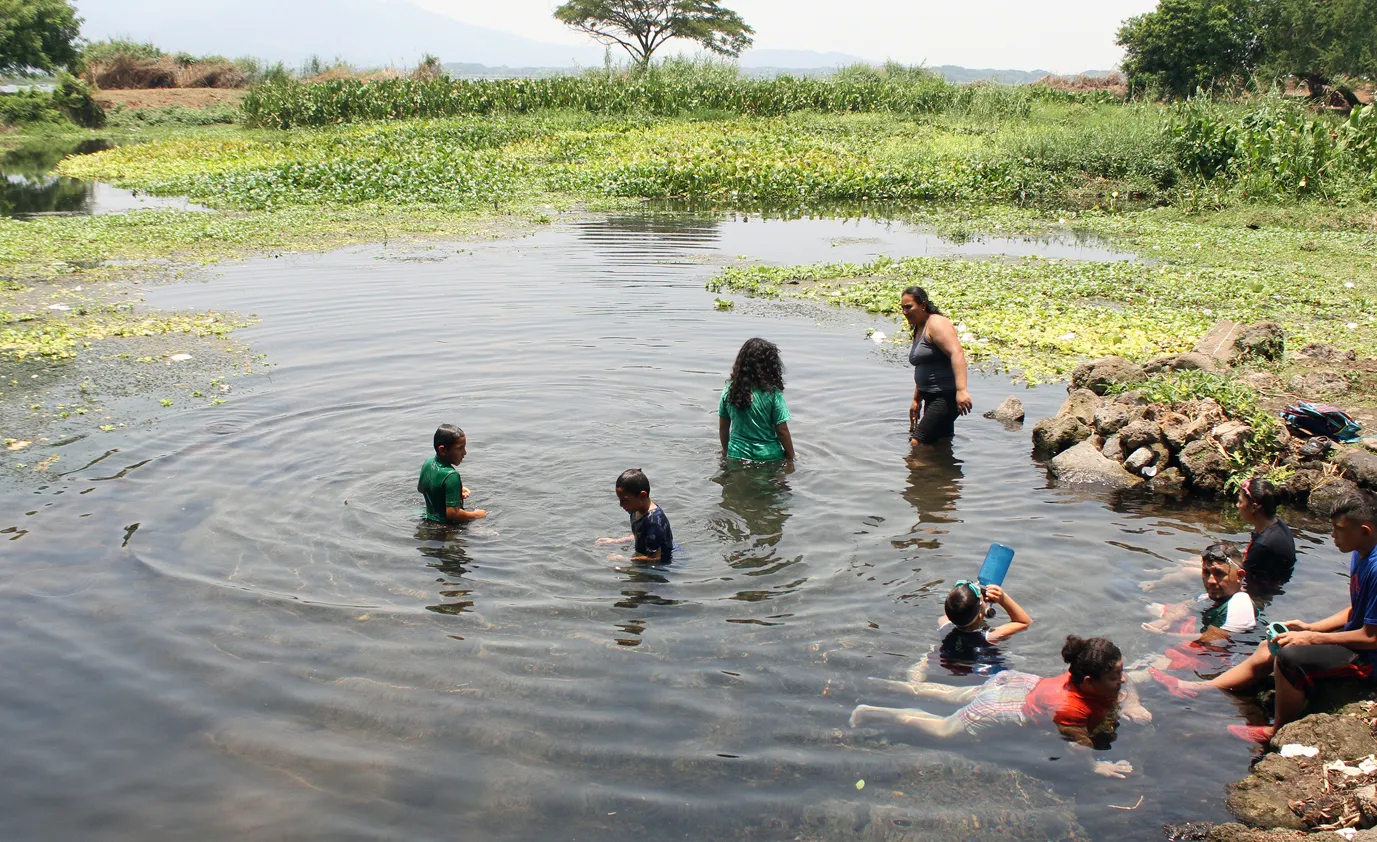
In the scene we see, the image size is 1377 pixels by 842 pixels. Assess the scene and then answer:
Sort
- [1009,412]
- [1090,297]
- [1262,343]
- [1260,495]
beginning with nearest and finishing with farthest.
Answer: [1260,495], [1009,412], [1262,343], [1090,297]

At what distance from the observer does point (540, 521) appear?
7898mm

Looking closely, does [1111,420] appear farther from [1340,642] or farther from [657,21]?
[657,21]

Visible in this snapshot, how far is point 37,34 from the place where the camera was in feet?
181

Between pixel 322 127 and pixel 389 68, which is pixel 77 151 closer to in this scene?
pixel 322 127

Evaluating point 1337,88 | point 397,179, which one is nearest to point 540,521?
point 397,179

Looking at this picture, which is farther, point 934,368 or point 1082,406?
point 1082,406

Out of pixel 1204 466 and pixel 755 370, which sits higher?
pixel 755 370

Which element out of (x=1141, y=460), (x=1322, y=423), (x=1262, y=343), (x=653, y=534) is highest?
(x=1262, y=343)

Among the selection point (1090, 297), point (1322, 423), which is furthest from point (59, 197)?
point (1322, 423)

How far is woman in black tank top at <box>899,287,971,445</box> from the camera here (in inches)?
353

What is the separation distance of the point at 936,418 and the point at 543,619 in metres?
4.33

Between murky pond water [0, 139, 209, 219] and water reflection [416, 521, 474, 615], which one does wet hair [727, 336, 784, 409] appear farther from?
murky pond water [0, 139, 209, 219]

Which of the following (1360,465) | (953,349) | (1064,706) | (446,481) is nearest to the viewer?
(1064,706)

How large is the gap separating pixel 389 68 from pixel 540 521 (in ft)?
183
